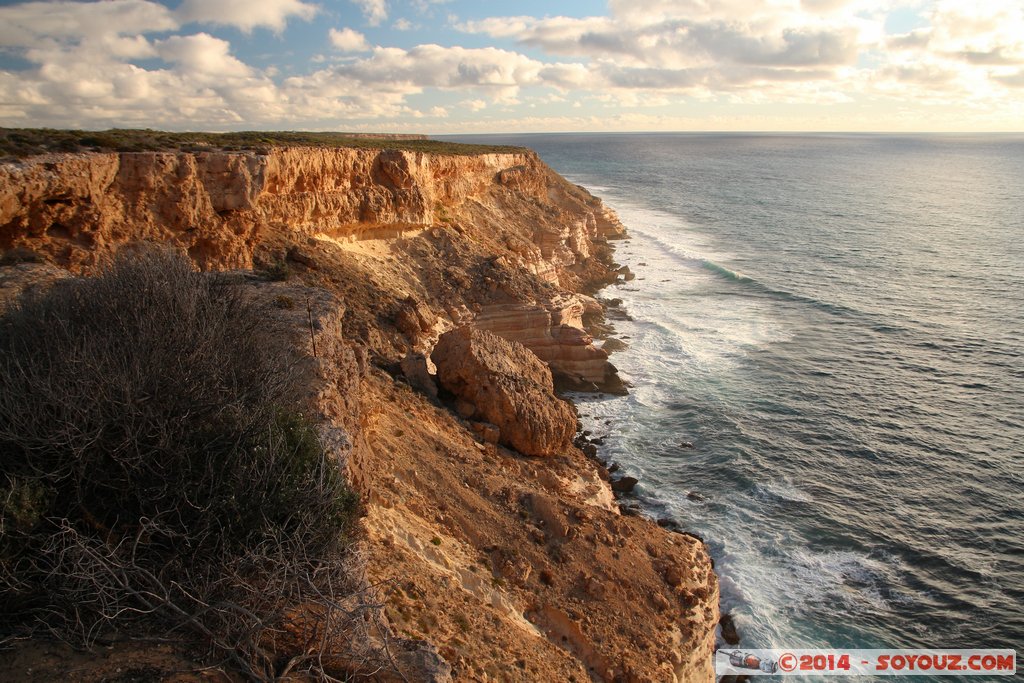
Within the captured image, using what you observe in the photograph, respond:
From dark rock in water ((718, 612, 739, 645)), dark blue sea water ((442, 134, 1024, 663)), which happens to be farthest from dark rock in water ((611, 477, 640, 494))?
dark rock in water ((718, 612, 739, 645))

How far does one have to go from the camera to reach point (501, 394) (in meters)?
21.4

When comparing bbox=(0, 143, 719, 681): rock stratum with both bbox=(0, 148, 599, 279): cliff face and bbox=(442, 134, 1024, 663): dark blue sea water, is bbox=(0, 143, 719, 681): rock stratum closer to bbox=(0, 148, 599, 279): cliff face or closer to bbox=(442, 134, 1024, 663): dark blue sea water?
bbox=(0, 148, 599, 279): cliff face

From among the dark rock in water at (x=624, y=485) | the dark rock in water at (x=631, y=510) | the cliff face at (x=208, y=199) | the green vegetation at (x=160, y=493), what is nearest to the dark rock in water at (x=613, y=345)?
the cliff face at (x=208, y=199)

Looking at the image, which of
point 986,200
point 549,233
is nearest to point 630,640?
point 549,233

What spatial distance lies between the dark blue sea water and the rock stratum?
11.1 ft

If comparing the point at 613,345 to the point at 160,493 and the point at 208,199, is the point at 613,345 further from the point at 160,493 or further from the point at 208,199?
the point at 160,493

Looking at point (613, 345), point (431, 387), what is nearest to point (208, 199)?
point (431, 387)

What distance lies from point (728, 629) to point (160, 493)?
14.7 meters

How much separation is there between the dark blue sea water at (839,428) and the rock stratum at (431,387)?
3375 millimetres

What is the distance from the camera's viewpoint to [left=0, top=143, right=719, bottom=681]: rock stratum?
39.6 feet

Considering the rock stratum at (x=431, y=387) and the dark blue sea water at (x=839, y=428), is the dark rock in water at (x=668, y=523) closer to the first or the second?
the dark blue sea water at (x=839, y=428)

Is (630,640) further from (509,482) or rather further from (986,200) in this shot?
(986,200)

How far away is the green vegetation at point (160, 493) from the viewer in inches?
260

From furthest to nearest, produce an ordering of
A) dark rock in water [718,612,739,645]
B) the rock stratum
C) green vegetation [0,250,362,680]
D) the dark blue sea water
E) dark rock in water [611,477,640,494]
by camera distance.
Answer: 1. dark rock in water [611,477,640,494]
2. the dark blue sea water
3. dark rock in water [718,612,739,645]
4. the rock stratum
5. green vegetation [0,250,362,680]
